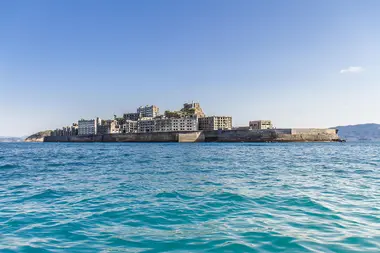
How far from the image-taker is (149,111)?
171125 millimetres

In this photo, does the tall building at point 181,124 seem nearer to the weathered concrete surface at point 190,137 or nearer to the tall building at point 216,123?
the tall building at point 216,123

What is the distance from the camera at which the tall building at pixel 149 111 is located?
170250 millimetres

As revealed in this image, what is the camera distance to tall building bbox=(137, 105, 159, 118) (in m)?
170

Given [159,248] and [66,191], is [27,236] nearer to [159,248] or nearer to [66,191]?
[159,248]

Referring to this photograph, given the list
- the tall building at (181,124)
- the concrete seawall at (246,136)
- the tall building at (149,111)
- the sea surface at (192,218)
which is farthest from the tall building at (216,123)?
the sea surface at (192,218)

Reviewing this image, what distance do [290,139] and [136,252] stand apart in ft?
293

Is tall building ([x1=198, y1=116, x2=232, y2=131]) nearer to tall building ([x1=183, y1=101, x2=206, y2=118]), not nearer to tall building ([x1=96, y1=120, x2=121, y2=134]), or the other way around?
tall building ([x1=183, y1=101, x2=206, y2=118])

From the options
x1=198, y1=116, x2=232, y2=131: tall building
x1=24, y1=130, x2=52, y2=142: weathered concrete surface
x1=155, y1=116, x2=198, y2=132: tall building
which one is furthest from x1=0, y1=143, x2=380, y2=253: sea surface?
x1=24, y1=130, x2=52, y2=142: weathered concrete surface

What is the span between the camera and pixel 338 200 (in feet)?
25.6

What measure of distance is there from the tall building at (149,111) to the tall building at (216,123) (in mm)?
42007

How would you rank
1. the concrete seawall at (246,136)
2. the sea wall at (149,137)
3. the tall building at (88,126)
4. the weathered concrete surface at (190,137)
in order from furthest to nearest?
the tall building at (88,126), the sea wall at (149,137), the weathered concrete surface at (190,137), the concrete seawall at (246,136)

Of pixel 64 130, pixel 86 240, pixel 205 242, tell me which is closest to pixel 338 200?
pixel 205 242

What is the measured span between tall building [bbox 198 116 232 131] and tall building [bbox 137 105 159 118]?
4201cm

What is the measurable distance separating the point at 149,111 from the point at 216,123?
55696 mm
